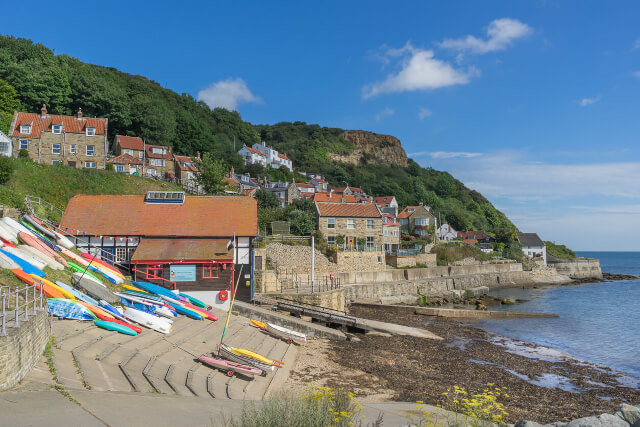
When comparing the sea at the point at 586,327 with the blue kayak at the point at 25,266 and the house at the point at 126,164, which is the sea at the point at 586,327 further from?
the house at the point at 126,164

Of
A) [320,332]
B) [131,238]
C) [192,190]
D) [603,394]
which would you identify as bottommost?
[603,394]

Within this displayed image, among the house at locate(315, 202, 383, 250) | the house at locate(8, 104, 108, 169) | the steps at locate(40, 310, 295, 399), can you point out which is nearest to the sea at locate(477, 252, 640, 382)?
the house at locate(315, 202, 383, 250)

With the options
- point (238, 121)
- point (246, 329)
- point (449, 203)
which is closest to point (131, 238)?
point (246, 329)

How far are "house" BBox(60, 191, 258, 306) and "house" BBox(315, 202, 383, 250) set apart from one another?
17.0m

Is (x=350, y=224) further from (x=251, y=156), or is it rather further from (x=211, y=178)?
(x=251, y=156)

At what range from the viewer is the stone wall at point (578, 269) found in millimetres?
69219

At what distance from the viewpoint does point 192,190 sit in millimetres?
48375

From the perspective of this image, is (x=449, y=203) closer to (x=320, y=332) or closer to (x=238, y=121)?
(x=238, y=121)

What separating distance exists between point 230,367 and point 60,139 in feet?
128

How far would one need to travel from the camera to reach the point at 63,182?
3481 cm

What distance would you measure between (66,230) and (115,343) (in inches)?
610

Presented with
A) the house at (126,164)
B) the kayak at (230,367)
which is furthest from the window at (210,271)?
the house at (126,164)

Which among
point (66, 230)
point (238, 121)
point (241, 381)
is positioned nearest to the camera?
point (241, 381)

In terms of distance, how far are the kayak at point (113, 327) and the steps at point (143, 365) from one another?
8.5 inches
